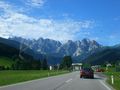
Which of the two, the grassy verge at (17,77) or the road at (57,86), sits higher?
the grassy verge at (17,77)

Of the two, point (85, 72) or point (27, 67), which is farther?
point (27, 67)

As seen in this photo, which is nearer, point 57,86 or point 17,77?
point 57,86

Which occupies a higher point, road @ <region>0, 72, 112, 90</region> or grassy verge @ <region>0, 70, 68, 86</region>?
grassy verge @ <region>0, 70, 68, 86</region>

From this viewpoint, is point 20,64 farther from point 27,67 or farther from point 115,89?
point 115,89

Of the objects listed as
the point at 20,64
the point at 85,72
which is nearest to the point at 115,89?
the point at 85,72

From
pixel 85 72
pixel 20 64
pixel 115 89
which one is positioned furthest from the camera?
pixel 20 64

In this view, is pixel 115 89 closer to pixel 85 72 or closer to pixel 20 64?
pixel 85 72

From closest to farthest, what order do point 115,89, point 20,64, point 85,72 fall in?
point 115,89
point 85,72
point 20,64

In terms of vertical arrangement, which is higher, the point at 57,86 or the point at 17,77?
the point at 17,77

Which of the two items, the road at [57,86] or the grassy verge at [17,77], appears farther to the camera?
the grassy verge at [17,77]

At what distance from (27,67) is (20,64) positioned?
6.16 m

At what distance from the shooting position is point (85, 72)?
53.0 metres

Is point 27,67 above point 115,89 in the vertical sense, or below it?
above

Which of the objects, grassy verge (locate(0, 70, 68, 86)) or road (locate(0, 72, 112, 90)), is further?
grassy verge (locate(0, 70, 68, 86))
